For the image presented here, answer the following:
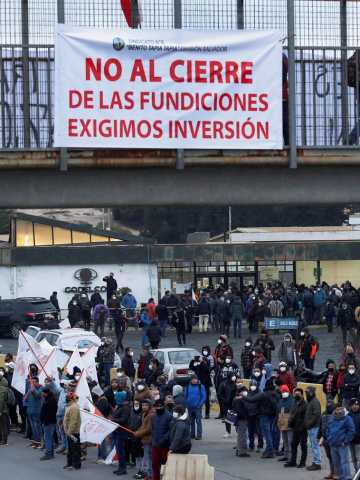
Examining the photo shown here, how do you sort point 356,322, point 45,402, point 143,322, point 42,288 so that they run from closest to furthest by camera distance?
point 45,402 → point 356,322 → point 143,322 → point 42,288

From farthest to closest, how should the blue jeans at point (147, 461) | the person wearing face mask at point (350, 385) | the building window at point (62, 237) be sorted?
the building window at point (62, 237)
the person wearing face mask at point (350, 385)
the blue jeans at point (147, 461)

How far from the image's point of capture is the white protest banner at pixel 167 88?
2447 centimetres

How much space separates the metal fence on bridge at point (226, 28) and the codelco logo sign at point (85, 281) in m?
25.8

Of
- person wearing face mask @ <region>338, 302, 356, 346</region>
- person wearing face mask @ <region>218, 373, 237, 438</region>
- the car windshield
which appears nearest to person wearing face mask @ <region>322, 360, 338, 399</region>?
person wearing face mask @ <region>218, 373, 237, 438</region>

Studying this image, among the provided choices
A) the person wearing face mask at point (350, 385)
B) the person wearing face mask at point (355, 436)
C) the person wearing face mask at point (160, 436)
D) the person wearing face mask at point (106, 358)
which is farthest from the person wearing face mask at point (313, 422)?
the person wearing face mask at point (106, 358)

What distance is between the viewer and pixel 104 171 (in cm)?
2555

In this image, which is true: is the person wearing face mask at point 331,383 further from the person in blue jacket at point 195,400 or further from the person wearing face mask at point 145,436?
the person wearing face mask at point 145,436

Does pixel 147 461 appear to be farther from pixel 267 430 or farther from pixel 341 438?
pixel 341 438

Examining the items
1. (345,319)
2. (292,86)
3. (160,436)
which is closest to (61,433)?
(160,436)

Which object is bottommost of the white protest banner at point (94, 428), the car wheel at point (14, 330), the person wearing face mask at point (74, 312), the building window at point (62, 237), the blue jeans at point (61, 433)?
the blue jeans at point (61, 433)

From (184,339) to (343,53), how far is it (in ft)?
55.3

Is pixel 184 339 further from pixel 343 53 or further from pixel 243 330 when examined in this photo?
pixel 343 53

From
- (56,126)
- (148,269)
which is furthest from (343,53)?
(148,269)

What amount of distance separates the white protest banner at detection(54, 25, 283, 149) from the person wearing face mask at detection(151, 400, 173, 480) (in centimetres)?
649
